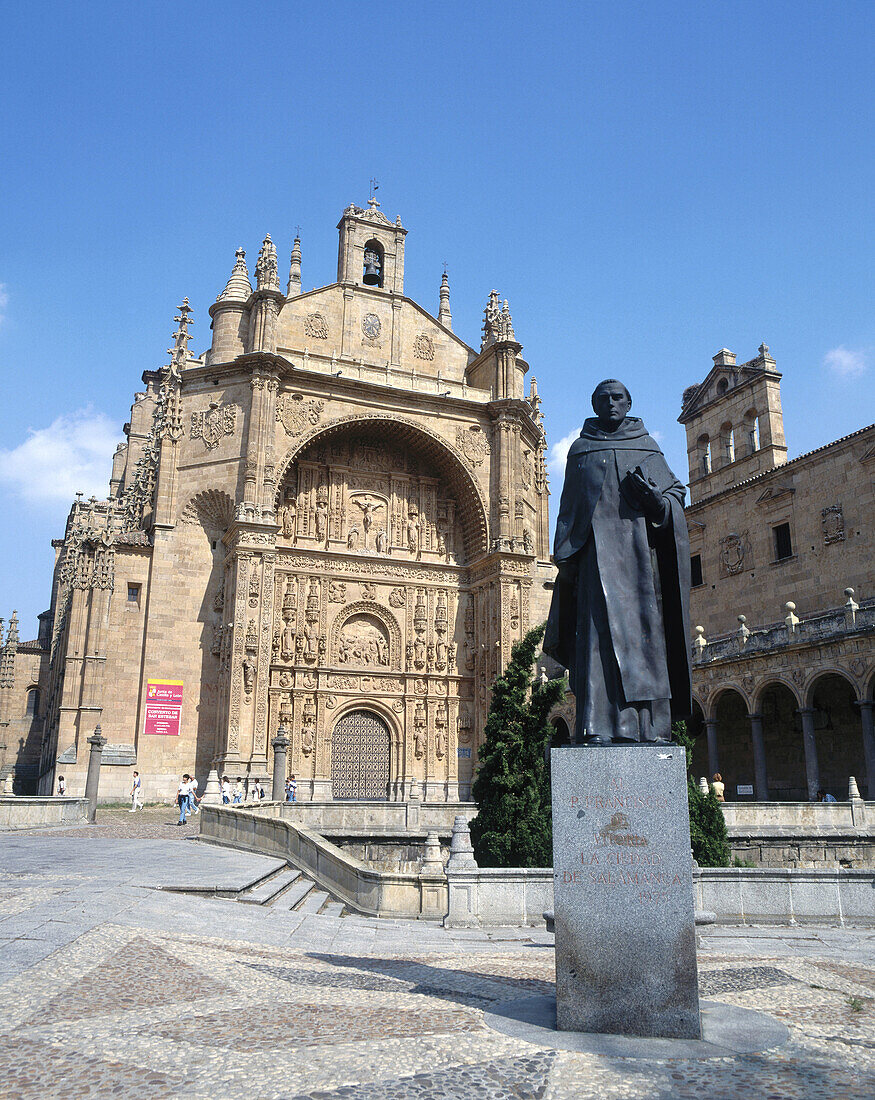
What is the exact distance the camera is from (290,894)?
13.1 m

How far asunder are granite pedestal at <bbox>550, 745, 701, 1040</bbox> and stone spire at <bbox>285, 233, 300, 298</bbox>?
3320cm

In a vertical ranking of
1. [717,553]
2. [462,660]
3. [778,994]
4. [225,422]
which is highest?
[225,422]

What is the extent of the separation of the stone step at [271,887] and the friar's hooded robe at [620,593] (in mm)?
6922

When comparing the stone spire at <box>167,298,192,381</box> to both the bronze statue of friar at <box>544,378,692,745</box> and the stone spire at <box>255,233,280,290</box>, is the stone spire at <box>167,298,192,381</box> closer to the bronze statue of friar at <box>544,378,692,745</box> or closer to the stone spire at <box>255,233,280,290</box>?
the stone spire at <box>255,233,280,290</box>

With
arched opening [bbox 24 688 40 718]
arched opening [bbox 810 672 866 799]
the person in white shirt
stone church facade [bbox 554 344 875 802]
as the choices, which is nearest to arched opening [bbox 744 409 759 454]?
stone church facade [bbox 554 344 875 802]

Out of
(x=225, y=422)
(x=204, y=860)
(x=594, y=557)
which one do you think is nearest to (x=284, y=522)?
(x=225, y=422)

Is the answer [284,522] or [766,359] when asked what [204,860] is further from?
[766,359]

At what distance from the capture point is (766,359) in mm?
37438

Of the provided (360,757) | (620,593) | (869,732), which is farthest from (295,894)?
(360,757)

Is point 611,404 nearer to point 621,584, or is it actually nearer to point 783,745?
point 621,584

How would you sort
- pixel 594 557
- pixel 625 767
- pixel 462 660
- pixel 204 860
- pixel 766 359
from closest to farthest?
pixel 625 767, pixel 594 557, pixel 204 860, pixel 462 660, pixel 766 359

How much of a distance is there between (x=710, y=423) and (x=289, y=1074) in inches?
1527

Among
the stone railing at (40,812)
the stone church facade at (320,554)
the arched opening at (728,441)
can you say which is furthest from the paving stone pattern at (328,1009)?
the arched opening at (728,441)

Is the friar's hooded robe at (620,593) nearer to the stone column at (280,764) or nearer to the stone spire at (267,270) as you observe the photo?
the stone column at (280,764)
